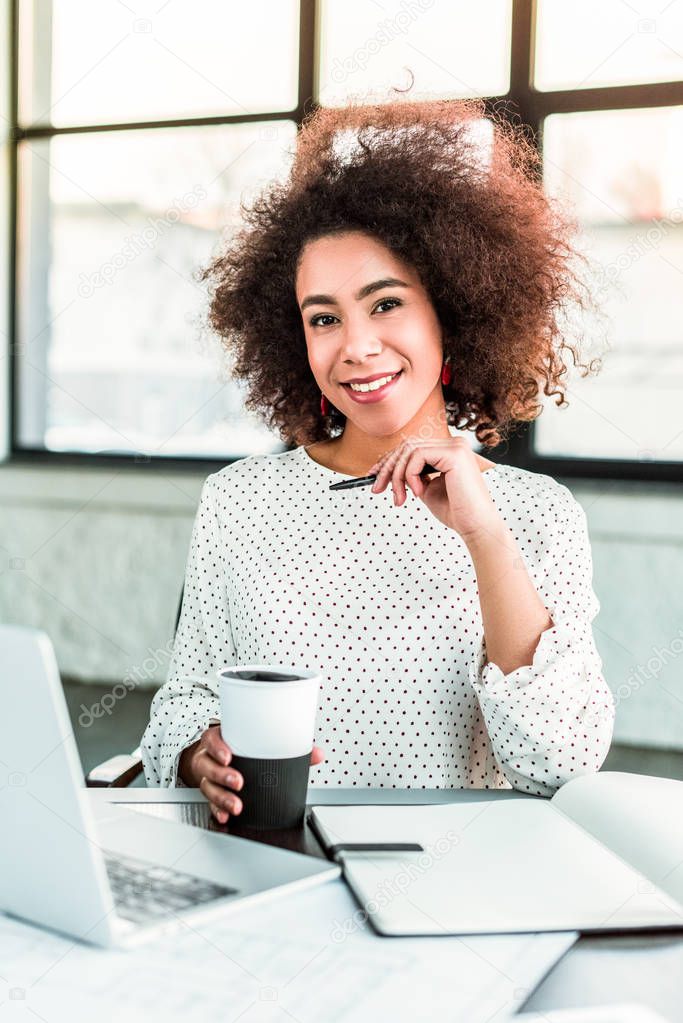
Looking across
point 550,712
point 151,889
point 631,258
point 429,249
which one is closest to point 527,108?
point 631,258

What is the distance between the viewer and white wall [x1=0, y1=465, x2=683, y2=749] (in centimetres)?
311

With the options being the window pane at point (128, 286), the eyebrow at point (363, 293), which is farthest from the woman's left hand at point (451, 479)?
the window pane at point (128, 286)

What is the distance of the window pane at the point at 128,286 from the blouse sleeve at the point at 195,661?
7.48ft

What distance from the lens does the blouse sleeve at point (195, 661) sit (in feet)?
3.94

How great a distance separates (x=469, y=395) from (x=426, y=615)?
464 millimetres

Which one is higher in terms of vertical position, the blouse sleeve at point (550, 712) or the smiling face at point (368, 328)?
the smiling face at point (368, 328)

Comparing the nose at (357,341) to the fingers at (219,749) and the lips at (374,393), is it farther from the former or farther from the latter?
the fingers at (219,749)

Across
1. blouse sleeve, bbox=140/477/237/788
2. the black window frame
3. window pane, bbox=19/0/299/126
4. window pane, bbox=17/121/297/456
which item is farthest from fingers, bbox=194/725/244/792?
window pane, bbox=19/0/299/126

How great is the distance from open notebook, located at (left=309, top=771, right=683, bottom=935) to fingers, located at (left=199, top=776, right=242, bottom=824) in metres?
0.07

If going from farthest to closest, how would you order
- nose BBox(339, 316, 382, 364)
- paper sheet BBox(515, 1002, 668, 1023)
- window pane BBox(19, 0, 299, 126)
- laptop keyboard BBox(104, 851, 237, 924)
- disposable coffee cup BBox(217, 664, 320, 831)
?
window pane BBox(19, 0, 299, 126)
nose BBox(339, 316, 382, 364)
disposable coffee cup BBox(217, 664, 320, 831)
laptop keyboard BBox(104, 851, 237, 924)
paper sheet BBox(515, 1002, 668, 1023)

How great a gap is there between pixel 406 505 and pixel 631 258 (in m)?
2.08

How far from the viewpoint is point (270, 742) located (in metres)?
0.82

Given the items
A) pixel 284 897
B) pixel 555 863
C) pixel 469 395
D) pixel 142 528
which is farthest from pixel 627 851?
pixel 142 528

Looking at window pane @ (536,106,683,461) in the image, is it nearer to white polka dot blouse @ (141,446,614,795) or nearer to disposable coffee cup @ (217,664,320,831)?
white polka dot blouse @ (141,446,614,795)
